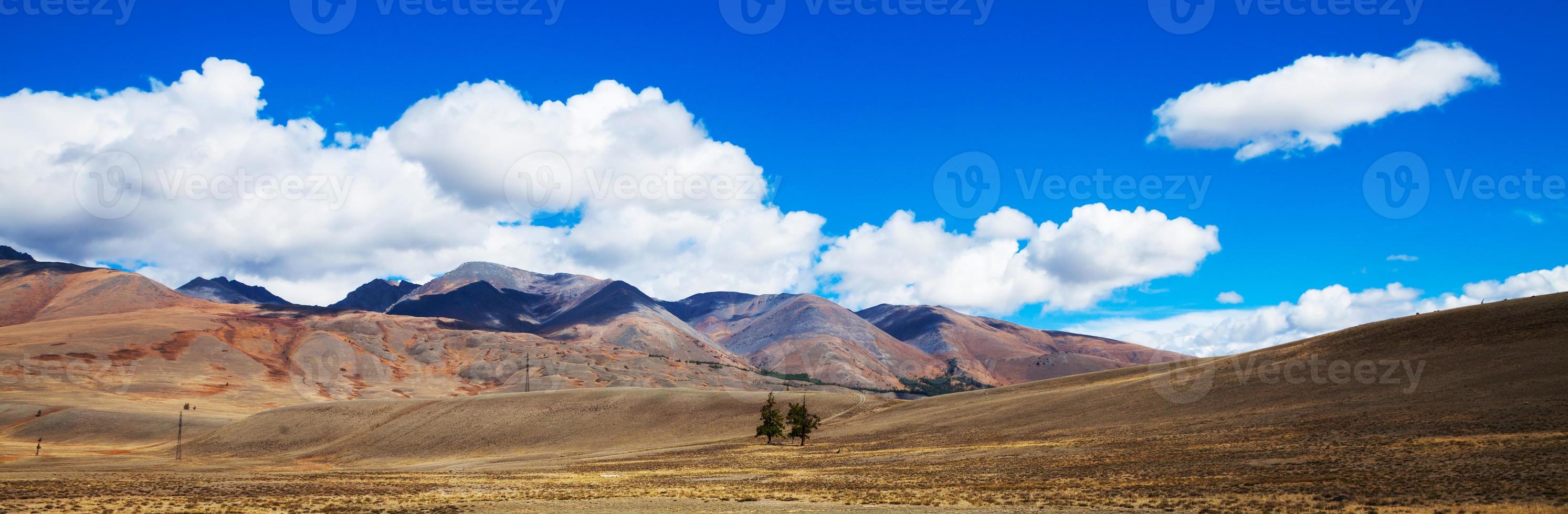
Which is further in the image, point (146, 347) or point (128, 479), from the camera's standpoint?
point (146, 347)

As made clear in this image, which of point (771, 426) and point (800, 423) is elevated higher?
point (800, 423)

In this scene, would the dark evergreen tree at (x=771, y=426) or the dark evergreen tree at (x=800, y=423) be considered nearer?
the dark evergreen tree at (x=771, y=426)

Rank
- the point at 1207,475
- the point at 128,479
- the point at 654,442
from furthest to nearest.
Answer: the point at 654,442, the point at 128,479, the point at 1207,475

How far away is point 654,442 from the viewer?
97.8 metres

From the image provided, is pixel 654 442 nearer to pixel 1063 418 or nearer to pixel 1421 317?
pixel 1063 418

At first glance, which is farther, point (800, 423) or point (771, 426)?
point (800, 423)

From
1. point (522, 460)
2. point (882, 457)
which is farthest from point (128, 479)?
point (882, 457)

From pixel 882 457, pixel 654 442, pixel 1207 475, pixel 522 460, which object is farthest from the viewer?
pixel 654 442

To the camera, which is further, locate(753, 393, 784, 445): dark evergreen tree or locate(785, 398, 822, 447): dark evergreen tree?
locate(785, 398, 822, 447): dark evergreen tree

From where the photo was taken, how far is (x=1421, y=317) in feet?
277

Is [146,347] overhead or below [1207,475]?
overhead

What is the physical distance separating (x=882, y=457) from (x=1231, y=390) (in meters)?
34.8

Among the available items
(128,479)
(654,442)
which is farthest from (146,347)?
(128,479)

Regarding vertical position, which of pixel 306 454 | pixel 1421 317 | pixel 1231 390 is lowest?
pixel 306 454
